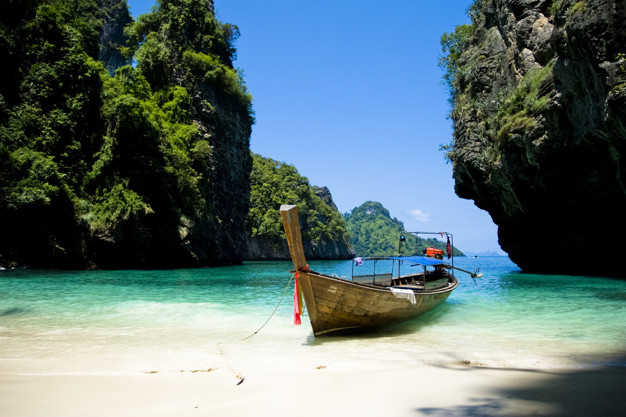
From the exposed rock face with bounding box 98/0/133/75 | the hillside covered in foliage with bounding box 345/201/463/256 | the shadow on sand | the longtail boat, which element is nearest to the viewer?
the shadow on sand

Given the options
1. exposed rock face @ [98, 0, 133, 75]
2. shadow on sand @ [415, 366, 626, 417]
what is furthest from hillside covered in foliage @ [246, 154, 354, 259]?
shadow on sand @ [415, 366, 626, 417]

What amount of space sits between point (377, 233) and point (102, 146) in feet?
443

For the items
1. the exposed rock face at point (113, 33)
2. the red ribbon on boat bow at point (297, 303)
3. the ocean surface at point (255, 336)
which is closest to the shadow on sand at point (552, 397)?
the ocean surface at point (255, 336)

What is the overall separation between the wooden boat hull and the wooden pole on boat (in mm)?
257

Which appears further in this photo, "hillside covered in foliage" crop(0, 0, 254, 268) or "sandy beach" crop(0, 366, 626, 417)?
"hillside covered in foliage" crop(0, 0, 254, 268)

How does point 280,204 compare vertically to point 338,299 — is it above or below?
above

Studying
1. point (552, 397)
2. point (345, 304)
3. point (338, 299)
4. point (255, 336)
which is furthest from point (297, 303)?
point (552, 397)

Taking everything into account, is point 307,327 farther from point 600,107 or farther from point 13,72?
point 13,72

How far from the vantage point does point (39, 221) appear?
67.1ft

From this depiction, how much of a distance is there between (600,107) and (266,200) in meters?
56.6

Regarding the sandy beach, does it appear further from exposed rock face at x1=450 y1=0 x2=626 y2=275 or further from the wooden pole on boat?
exposed rock face at x1=450 y1=0 x2=626 y2=275

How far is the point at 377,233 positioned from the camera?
6029 inches

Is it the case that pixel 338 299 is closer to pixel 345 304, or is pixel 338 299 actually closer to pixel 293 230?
pixel 345 304

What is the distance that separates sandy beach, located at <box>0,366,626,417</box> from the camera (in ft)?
11.5
